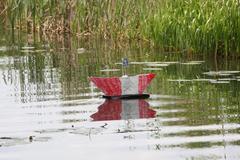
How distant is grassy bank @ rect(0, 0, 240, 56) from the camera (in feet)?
61.2

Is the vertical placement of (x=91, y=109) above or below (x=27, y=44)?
below

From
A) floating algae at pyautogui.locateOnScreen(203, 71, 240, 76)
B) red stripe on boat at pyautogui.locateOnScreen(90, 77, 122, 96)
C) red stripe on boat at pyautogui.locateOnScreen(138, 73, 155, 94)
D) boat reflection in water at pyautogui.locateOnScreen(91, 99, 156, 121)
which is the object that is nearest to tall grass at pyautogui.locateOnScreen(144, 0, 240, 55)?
floating algae at pyautogui.locateOnScreen(203, 71, 240, 76)

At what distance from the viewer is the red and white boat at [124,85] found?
1380 cm

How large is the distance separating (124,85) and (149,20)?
741 cm

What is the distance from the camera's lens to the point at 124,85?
45.5ft

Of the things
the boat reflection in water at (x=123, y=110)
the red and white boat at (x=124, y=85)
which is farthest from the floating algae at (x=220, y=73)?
the boat reflection in water at (x=123, y=110)

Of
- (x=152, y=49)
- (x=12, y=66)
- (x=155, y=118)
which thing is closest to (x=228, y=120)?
(x=155, y=118)

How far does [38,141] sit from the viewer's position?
10.5 metres

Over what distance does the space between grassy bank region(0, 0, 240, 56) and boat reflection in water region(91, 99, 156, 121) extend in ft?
17.3

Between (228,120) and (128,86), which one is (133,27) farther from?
(228,120)

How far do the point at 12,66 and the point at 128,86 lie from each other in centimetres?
624

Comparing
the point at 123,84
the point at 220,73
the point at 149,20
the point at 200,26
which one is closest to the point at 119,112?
the point at 123,84

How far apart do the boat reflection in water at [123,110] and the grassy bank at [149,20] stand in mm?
5279

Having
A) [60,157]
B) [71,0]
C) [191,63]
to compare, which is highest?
[71,0]
